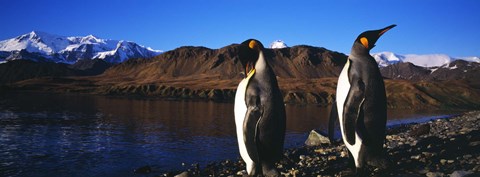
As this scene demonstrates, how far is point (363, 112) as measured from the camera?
7.18 m

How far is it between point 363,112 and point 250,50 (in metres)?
2.34

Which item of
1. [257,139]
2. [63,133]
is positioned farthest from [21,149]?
[257,139]

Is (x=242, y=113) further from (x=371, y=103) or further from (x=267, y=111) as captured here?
(x=371, y=103)

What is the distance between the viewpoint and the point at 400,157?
938 centimetres

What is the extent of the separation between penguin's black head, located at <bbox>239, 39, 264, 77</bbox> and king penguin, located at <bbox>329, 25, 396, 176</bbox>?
1.67 m

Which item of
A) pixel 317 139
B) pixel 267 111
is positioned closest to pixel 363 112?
pixel 267 111

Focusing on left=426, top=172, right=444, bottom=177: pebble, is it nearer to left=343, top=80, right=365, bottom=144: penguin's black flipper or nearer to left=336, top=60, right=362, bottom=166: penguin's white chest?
left=336, top=60, right=362, bottom=166: penguin's white chest

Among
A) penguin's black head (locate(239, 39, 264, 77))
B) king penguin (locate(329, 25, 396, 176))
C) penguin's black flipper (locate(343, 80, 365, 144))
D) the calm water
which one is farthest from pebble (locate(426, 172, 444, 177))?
the calm water

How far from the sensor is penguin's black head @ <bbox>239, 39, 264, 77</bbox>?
767cm

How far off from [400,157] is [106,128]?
72.3ft

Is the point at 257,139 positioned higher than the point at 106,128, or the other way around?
the point at 257,139

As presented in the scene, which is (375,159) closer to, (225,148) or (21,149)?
(225,148)

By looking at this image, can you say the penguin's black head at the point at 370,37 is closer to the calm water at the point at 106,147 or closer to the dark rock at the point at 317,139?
the calm water at the point at 106,147

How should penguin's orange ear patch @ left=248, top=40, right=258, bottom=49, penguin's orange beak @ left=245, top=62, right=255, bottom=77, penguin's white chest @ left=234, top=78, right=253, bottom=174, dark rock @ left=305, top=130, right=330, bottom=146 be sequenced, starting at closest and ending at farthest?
penguin's white chest @ left=234, top=78, right=253, bottom=174 < penguin's orange ear patch @ left=248, top=40, right=258, bottom=49 < penguin's orange beak @ left=245, top=62, right=255, bottom=77 < dark rock @ left=305, top=130, right=330, bottom=146
